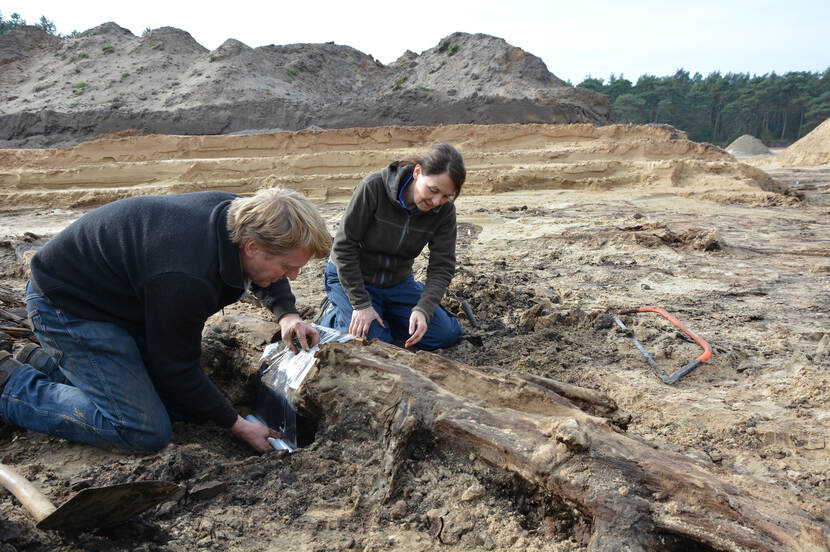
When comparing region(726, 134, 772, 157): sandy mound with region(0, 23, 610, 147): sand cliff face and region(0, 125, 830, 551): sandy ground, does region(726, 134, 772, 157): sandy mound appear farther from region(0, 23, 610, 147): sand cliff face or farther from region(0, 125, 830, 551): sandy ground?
region(0, 125, 830, 551): sandy ground

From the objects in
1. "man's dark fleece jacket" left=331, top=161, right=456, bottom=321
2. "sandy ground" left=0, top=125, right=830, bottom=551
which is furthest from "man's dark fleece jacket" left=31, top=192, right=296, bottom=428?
"man's dark fleece jacket" left=331, top=161, right=456, bottom=321

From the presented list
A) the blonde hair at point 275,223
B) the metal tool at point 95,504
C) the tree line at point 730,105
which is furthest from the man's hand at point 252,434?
Result: the tree line at point 730,105

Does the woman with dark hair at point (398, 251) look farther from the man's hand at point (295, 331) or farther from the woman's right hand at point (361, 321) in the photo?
the man's hand at point (295, 331)

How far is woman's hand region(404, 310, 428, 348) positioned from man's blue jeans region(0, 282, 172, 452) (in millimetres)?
1389

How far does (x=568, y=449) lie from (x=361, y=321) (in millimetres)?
1762

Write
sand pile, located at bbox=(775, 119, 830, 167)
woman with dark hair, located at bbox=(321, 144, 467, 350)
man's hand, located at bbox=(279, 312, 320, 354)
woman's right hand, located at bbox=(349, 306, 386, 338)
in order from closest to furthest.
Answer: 1. man's hand, located at bbox=(279, 312, 320, 354)
2. woman with dark hair, located at bbox=(321, 144, 467, 350)
3. woman's right hand, located at bbox=(349, 306, 386, 338)
4. sand pile, located at bbox=(775, 119, 830, 167)

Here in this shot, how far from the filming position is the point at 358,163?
41.1 ft

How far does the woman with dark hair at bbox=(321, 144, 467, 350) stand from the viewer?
121 inches

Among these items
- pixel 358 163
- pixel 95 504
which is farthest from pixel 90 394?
pixel 358 163

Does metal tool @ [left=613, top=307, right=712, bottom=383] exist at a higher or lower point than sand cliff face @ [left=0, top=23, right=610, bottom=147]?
lower

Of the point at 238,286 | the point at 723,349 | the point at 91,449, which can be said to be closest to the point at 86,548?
the point at 91,449

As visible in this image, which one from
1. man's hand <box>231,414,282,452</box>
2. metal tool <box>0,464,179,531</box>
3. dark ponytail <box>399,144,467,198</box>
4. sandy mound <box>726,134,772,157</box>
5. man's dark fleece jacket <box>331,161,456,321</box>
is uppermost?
sandy mound <box>726,134,772,157</box>

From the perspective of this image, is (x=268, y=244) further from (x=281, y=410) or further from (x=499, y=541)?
→ (x=499, y=541)

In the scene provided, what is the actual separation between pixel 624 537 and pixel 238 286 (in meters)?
1.63
